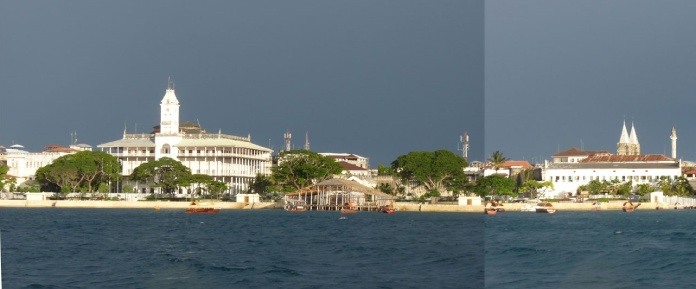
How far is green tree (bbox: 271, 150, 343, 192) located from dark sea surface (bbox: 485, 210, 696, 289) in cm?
2471

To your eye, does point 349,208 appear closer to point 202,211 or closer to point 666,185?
point 202,211

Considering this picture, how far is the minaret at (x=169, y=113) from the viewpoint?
244 feet

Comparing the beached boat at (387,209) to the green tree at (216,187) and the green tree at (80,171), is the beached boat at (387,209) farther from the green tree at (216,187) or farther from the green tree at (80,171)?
the green tree at (80,171)

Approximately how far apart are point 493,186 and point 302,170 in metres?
13.4

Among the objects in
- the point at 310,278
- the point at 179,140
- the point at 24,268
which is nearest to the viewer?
the point at 310,278

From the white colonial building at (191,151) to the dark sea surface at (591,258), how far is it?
3368cm

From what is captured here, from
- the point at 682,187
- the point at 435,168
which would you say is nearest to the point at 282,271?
the point at 435,168

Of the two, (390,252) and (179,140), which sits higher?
(179,140)

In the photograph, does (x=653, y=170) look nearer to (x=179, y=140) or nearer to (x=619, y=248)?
(x=179, y=140)

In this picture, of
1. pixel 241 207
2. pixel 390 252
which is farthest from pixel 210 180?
pixel 390 252

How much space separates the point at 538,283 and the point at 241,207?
42.3m

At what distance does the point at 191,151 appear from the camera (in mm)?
71562

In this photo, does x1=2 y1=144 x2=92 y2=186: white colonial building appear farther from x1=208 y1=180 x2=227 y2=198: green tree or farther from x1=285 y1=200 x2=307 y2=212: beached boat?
x1=285 y1=200 x2=307 y2=212: beached boat

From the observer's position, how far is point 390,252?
24.8m
